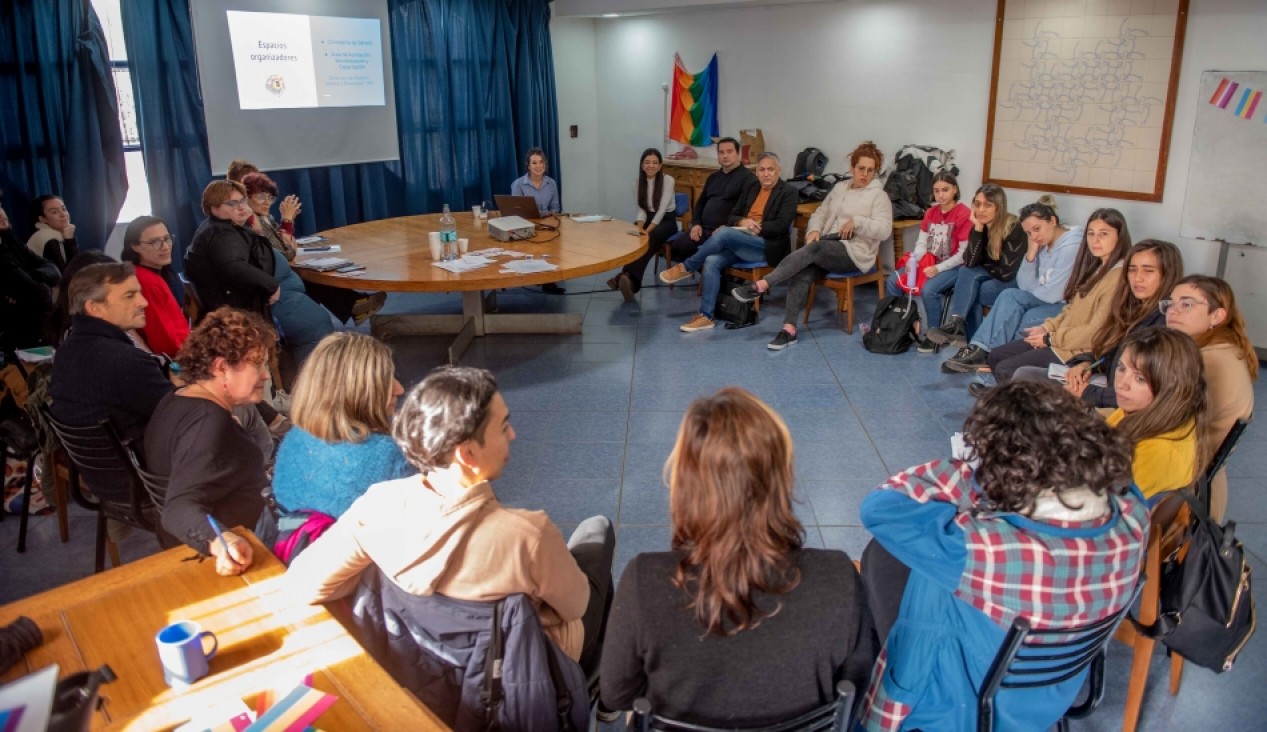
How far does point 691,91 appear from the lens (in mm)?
8062

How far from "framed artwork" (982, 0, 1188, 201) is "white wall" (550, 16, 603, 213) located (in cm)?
415

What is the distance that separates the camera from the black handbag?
6.63ft

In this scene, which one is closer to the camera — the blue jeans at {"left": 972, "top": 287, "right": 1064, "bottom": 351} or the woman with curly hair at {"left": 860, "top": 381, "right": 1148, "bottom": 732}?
the woman with curly hair at {"left": 860, "top": 381, "right": 1148, "bottom": 732}

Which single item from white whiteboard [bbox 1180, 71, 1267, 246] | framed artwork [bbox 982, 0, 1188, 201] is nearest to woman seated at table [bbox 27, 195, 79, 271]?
framed artwork [bbox 982, 0, 1188, 201]

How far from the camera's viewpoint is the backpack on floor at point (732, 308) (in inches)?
227

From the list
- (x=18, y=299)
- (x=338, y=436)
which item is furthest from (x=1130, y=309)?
(x=18, y=299)

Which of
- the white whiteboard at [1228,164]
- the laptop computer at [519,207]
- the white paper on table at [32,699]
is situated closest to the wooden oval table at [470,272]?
the laptop computer at [519,207]

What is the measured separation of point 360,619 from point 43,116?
4758 mm

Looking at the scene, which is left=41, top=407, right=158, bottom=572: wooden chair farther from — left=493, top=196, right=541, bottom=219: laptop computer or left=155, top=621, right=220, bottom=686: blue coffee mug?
left=493, top=196, right=541, bottom=219: laptop computer

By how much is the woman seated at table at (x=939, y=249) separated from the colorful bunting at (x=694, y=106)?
296 centimetres

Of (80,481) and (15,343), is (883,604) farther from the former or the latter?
(15,343)

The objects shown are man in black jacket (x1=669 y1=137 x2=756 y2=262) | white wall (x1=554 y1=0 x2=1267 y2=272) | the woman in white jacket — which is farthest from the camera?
man in black jacket (x1=669 y1=137 x2=756 y2=262)

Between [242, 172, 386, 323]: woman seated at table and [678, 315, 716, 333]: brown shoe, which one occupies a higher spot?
[242, 172, 386, 323]: woman seated at table

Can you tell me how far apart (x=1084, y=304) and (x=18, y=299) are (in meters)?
4.90
